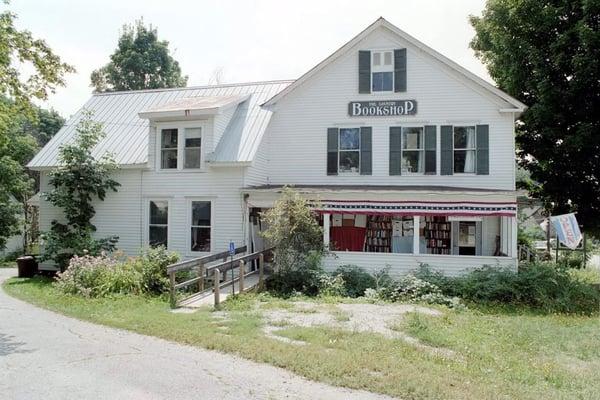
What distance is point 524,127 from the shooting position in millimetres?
19906

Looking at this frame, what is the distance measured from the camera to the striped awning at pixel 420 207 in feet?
48.0

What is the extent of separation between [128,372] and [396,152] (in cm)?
1272

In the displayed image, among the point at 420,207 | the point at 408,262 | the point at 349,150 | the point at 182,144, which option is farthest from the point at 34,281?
the point at 420,207

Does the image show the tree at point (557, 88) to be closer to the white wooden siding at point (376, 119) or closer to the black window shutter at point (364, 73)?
the white wooden siding at point (376, 119)

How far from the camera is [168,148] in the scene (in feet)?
59.1

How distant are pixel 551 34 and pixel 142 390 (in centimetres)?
1913

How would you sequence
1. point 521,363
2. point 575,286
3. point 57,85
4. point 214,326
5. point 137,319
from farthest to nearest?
point 575,286, point 57,85, point 137,319, point 214,326, point 521,363

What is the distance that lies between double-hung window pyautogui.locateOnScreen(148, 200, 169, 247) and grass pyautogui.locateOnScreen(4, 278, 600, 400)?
5.48 m

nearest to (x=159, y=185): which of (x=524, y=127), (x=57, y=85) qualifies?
(x=57, y=85)

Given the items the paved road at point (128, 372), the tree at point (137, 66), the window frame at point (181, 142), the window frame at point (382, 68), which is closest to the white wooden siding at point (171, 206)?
the window frame at point (181, 142)

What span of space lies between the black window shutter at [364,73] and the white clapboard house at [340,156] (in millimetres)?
37

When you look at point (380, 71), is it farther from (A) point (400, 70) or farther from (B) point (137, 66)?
(B) point (137, 66)

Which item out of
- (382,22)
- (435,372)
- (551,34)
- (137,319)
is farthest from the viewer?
(551,34)

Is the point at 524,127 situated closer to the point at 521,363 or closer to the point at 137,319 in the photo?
the point at 521,363
